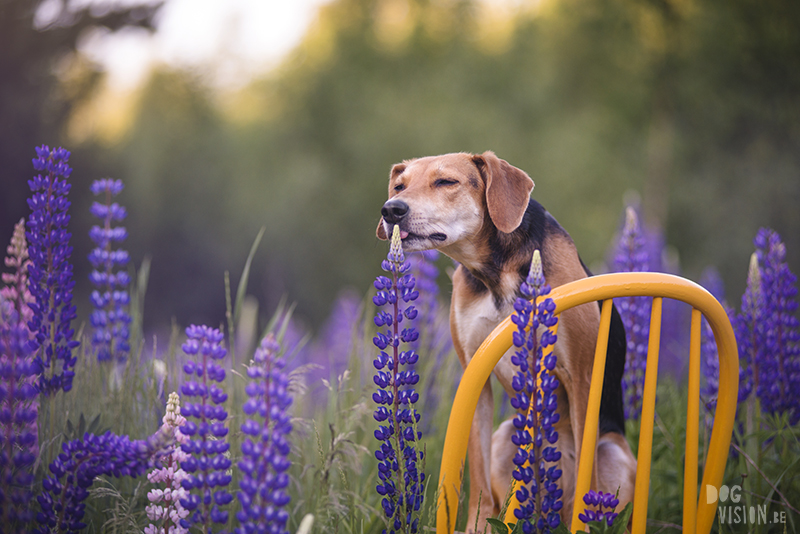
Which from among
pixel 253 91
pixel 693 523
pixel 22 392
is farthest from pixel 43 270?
pixel 253 91

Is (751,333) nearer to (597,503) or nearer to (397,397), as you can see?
(597,503)

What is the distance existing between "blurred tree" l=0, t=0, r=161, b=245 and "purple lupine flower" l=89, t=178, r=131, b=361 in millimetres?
8066

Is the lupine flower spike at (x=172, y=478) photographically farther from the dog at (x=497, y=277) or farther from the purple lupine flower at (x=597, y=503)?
the purple lupine flower at (x=597, y=503)

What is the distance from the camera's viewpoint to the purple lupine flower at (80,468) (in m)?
1.54

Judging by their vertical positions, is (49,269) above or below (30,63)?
below

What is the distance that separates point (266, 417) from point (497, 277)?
1.23 metres

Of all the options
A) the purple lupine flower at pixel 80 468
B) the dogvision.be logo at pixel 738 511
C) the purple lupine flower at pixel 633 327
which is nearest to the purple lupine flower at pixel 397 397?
the purple lupine flower at pixel 80 468

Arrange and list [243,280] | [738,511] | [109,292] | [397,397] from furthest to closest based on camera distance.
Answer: [109,292] → [243,280] → [738,511] → [397,397]

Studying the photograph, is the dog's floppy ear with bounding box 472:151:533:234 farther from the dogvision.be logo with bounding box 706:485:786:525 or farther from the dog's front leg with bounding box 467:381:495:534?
the dogvision.be logo with bounding box 706:485:786:525

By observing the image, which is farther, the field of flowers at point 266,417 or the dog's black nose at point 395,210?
the dog's black nose at point 395,210

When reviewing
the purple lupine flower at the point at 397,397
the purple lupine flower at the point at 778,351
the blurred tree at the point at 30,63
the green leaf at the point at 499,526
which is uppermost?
the blurred tree at the point at 30,63

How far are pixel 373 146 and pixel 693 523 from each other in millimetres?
14050

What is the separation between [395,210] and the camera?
1.97 metres

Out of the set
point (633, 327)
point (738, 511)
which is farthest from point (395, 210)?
point (738, 511)
